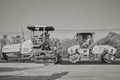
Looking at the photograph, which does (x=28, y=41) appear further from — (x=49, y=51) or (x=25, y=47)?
(x=49, y=51)

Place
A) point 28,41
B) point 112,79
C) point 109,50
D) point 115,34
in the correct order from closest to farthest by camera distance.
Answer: point 112,79, point 109,50, point 28,41, point 115,34

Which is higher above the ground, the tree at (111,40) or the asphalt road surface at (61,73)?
the tree at (111,40)

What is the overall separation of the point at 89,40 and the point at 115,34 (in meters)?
24.3

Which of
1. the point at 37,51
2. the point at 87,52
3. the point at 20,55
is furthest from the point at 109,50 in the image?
the point at 20,55

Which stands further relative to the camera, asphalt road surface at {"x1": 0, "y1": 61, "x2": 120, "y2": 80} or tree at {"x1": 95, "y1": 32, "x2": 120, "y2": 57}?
tree at {"x1": 95, "y1": 32, "x2": 120, "y2": 57}

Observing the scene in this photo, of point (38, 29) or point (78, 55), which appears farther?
point (38, 29)

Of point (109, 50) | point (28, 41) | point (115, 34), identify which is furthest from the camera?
point (115, 34)

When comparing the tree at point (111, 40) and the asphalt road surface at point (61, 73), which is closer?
the asphalt road surface at point (61, 73)

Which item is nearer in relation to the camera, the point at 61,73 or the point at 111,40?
the point at 61,73

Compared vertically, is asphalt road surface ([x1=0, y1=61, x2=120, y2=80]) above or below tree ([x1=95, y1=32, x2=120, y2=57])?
below

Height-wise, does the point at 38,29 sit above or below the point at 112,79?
above

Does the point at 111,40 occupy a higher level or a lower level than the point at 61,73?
higher

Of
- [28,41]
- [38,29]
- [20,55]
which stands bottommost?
[20,55]

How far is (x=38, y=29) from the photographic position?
14.9m
